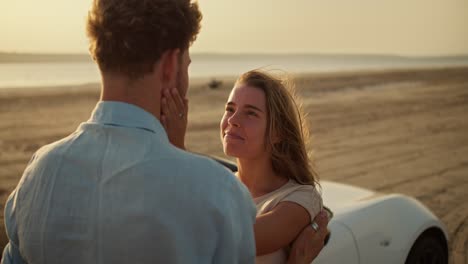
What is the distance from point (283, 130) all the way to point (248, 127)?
16 centimetres

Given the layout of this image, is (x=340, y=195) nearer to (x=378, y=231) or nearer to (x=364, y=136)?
(x=378, y=231)

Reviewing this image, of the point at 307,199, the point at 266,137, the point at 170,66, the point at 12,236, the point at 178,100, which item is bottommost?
the point at 307,199

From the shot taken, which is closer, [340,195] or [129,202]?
[129,202]

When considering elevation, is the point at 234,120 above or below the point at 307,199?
above

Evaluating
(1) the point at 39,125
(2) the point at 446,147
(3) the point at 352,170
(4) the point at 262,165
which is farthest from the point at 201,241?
(1) the point at 39,125

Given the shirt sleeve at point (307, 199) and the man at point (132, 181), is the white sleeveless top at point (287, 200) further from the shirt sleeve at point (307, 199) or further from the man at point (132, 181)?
the man at point (132, 181)

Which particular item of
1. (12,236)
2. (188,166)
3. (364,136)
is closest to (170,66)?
(188,166)

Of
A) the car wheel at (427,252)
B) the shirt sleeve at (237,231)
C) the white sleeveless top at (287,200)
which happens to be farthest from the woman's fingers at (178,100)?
the car wheel at (427,252)

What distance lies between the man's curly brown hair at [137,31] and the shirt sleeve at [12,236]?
0.44 metres

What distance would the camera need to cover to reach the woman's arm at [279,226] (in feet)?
7.31

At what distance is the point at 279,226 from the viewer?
229cm

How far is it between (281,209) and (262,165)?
37 centimetres

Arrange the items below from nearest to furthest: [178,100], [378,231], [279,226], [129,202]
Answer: [129,202] → [178,100] → [279,226] → [378,231]

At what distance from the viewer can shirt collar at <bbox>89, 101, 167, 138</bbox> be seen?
139cm
